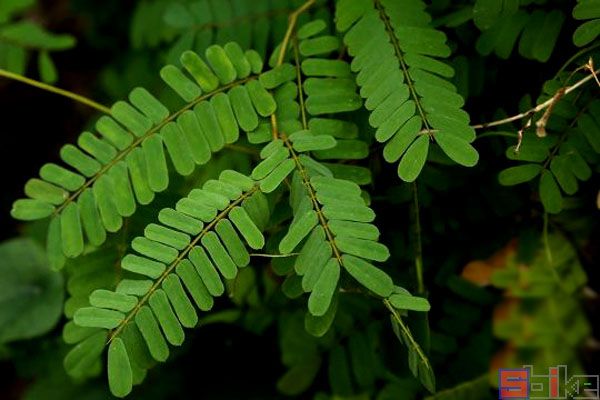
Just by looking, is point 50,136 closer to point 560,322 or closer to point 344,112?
point 344,112

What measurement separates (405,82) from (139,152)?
1.76 ft

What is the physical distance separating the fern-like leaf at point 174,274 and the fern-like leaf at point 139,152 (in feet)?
0.56

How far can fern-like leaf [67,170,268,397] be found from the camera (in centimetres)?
116

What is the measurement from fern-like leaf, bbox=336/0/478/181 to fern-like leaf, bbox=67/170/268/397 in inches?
10.7

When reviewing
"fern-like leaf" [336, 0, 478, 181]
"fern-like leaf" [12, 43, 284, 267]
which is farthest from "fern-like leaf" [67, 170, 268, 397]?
"fern-like leaf" [336, 0, 478, 181]
